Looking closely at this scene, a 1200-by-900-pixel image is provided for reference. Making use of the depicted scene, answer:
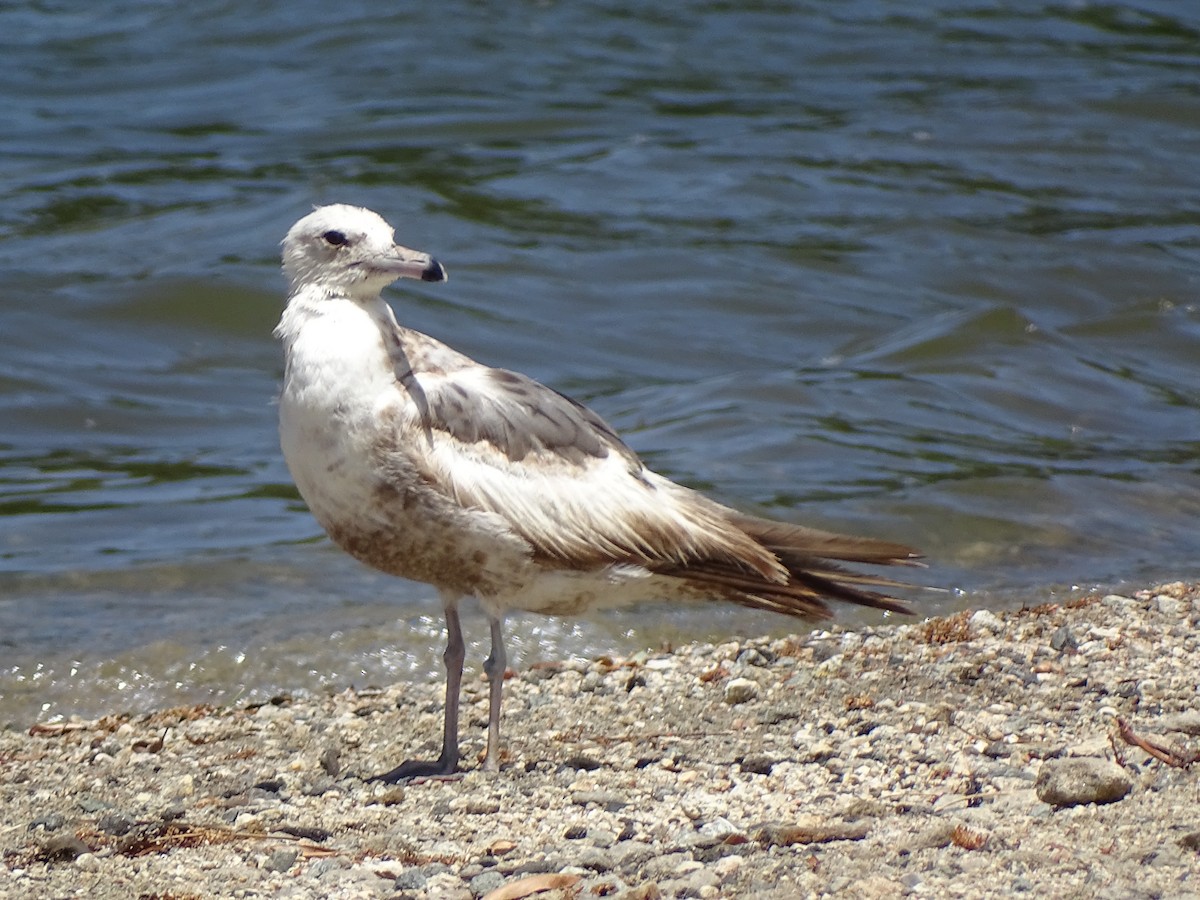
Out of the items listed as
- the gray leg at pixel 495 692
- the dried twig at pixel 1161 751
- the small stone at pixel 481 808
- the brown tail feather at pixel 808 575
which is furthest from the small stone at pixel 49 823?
the dried twig at pixel 1161 751

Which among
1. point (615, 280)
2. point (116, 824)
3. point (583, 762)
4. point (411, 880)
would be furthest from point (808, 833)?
point (615, 280)

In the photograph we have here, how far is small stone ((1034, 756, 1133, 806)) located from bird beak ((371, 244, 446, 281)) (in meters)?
2.37

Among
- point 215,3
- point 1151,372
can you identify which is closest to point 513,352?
point 1151,372

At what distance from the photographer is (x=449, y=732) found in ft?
19.4

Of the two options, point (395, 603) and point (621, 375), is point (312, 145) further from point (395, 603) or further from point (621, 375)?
point (395, 603)

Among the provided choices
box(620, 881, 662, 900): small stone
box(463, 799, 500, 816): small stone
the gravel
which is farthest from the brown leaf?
box(463, 799, 500, 816): small stone

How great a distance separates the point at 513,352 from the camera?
12422mm

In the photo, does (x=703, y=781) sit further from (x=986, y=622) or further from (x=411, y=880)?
(x=986, y=622)

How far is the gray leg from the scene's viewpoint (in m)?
5.81

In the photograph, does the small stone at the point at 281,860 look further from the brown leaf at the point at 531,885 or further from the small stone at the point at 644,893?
the small stone at the point at 644,893

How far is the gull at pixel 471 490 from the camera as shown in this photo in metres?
5.54

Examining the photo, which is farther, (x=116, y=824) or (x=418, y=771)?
(x=418, y=771)

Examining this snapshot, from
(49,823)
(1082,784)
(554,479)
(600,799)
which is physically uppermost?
(554,479)

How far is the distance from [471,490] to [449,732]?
2.83 ft
